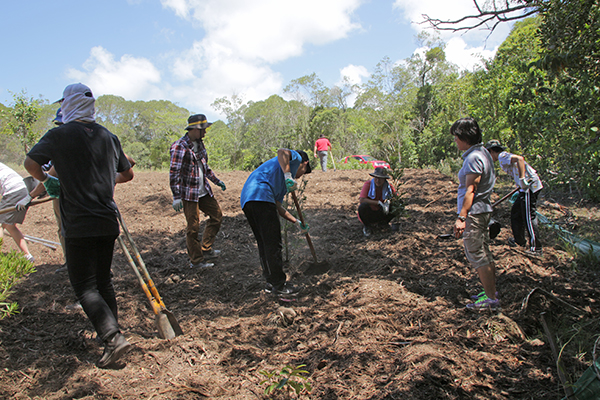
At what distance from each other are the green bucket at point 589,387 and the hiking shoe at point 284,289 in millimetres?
2384

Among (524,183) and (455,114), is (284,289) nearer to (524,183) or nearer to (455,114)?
(524,183)

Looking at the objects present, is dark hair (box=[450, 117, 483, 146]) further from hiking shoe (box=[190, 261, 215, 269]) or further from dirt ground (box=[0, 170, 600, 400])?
hiking shoe (box=[190, 261, 215, 269])

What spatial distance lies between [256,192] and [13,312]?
7.73ft

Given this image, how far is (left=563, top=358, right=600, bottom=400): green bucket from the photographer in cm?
160

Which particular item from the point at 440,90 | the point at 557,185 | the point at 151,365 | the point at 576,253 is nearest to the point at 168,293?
the point at 151,365

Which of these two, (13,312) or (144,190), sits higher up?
(144,190)

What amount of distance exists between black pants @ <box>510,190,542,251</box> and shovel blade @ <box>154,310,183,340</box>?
13.7ft

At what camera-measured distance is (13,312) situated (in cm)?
306

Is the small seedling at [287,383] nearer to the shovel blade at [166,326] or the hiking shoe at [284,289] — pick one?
the shovel blade at [166,326]

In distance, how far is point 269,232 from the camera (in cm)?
344

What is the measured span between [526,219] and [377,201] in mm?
1934

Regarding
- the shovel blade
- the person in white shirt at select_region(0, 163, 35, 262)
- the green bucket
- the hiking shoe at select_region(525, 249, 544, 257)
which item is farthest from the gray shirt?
the person in white shirt at select_region(0, 163, 35, 262)

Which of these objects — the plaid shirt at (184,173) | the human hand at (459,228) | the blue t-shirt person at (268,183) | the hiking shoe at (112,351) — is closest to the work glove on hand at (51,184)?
the hiking shoe at (112,351)

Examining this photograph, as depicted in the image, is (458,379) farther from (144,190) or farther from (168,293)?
(144,190)
